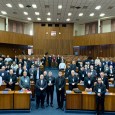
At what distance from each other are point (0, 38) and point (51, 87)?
15811 millimetres

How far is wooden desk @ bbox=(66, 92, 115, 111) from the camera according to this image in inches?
334

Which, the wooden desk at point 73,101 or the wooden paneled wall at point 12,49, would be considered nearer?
the wooden desk at point 73,101

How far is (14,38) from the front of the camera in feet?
85.3

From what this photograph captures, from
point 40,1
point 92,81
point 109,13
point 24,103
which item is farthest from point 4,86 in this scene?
point 109,13

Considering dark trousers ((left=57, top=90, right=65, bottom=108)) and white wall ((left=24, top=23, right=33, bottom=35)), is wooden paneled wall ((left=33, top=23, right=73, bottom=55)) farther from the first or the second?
dark trousers ((left=57, top=90, right=65, bottom=108))

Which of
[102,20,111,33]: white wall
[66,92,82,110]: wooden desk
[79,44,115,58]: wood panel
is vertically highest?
[102,20,111,33]: white wall

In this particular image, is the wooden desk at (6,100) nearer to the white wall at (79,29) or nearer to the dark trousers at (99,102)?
the dark trousers at (99,102)

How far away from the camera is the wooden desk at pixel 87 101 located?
8484 mm

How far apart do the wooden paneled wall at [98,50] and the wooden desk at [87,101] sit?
56.1 ft

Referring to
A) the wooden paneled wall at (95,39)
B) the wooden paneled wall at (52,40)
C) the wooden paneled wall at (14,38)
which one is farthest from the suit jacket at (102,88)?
the wooden paneled wall at (52,40)

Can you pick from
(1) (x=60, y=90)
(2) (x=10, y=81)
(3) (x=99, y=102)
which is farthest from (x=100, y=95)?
(2) (x=10, y=81)

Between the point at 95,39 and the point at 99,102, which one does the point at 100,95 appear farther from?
the point at 95,39

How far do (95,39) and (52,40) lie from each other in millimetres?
6556

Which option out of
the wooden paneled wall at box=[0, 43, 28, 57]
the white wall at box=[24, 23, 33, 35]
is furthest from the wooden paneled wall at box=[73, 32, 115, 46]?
the wooden paneled wall at box=[0, 43, 28, 57]
